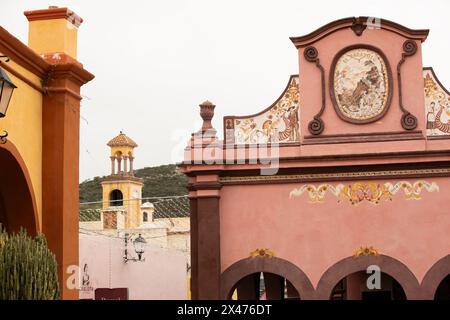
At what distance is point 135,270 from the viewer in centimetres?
2355

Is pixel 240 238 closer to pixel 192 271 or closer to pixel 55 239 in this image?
pixel 192 271

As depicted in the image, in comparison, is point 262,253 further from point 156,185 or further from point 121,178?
point 156,185

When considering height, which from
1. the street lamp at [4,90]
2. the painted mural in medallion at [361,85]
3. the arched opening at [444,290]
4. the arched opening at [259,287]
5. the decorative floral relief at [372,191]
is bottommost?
the arched opening at [444,290]

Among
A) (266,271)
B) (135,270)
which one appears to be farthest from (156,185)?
(266,271)

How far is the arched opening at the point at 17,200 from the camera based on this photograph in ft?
31.3

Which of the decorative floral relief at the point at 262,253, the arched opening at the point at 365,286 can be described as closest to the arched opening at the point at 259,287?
the arched opening at the point at 365,286

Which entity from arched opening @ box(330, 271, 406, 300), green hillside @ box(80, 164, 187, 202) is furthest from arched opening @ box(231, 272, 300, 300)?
green hillside @ box(80, 164, 187, 202)

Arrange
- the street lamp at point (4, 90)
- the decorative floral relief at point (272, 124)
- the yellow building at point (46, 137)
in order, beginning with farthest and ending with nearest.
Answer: the decorative floral relief at point (272, 124) < the yellow building at point (46, 137) < the street lamp at point (4, 90)

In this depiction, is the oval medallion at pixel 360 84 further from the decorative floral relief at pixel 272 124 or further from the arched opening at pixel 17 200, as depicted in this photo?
the arched opening at pixel 17 200

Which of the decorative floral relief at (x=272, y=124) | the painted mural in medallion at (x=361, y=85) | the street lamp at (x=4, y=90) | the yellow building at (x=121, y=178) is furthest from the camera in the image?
the yellow building at (x=121, y=178)
